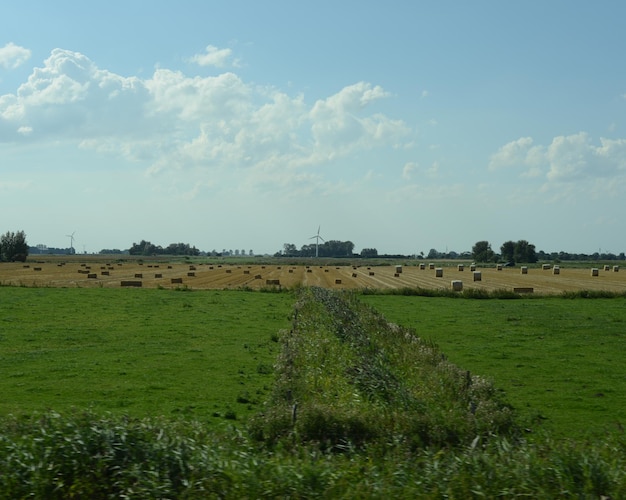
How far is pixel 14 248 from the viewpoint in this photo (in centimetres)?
17062

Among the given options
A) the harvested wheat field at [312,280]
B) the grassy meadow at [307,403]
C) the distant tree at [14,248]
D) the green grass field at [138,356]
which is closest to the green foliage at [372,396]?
the grassy meadow at [307,403]

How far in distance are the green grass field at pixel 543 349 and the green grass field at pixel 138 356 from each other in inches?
302

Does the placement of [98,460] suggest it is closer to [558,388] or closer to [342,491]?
[342,491]

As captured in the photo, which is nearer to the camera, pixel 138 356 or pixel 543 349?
pixel 138 356

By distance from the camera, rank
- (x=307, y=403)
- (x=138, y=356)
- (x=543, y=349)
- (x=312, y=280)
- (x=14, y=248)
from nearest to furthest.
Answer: (x=307, y=403)
(x=138, y=356)
(x=543, y=349)
(x=312, y=280)
(x=14, y=248)

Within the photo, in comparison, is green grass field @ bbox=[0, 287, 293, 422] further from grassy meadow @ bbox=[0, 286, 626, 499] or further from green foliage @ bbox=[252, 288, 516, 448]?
green foliage @ bbox=[252, 288, 516, 448]

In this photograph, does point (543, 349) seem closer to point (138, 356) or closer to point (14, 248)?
point (138, 356)

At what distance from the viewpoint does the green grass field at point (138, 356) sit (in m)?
18.3

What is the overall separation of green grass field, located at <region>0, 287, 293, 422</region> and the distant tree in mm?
132088

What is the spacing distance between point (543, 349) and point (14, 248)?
163034 mm

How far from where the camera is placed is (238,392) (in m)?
19.8

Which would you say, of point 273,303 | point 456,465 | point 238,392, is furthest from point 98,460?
point 273,303

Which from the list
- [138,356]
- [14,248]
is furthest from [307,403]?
[14,248]

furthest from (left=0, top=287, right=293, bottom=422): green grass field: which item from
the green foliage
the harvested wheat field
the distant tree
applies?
the distant tree
